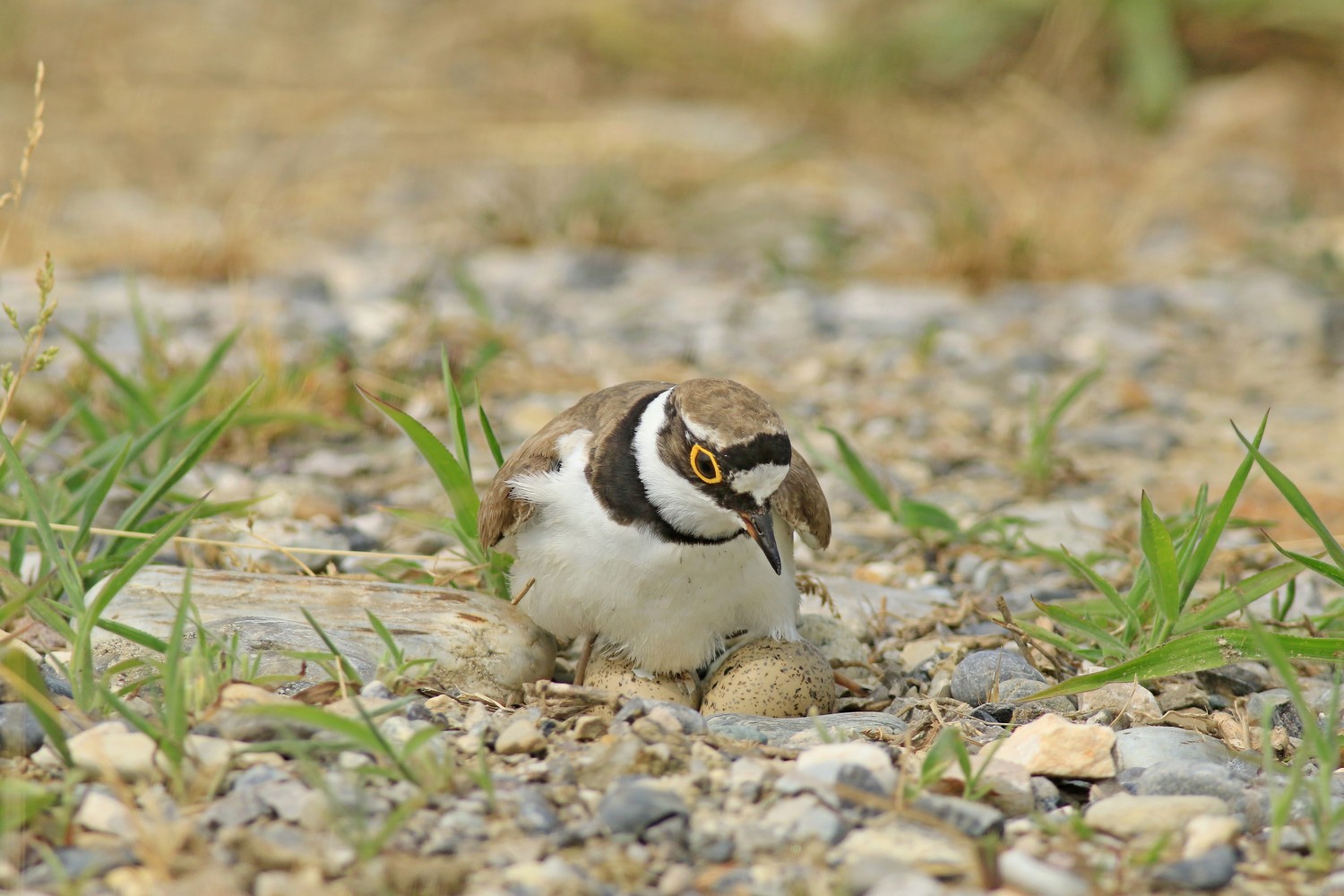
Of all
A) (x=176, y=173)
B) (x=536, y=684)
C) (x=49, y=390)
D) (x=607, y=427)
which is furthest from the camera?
(x=176, y=173)

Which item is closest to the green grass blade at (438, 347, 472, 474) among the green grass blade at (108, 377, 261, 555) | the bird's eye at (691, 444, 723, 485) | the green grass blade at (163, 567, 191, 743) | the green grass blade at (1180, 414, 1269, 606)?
the green grass blade at (108, 377, 261, 555)

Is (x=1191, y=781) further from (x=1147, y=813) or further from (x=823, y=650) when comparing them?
(x=823, y=650)

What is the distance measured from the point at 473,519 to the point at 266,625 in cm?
76

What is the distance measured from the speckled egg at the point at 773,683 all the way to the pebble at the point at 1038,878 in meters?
1.03

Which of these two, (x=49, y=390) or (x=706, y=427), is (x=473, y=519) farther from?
(x=49, y=390)

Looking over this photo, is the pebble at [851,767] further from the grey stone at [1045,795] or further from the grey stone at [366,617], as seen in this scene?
the grey stone at [366,617]

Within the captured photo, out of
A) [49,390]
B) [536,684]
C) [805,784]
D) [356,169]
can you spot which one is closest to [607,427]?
[536,684]

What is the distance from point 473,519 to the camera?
13.3 feet

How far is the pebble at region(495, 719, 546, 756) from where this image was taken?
9.45 ft

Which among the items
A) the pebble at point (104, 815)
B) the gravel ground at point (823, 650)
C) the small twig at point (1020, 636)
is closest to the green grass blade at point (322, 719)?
the gravel ground at point (823, 650)

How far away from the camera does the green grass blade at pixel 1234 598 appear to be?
347 centimetres

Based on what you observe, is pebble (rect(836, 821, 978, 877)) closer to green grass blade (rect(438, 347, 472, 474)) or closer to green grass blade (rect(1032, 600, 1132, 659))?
green grass blade (rect(1032, 600, 1132, 659))

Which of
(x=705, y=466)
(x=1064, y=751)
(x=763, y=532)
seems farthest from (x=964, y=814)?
(x=705, y=466)

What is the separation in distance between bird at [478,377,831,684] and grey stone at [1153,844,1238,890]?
121cm
